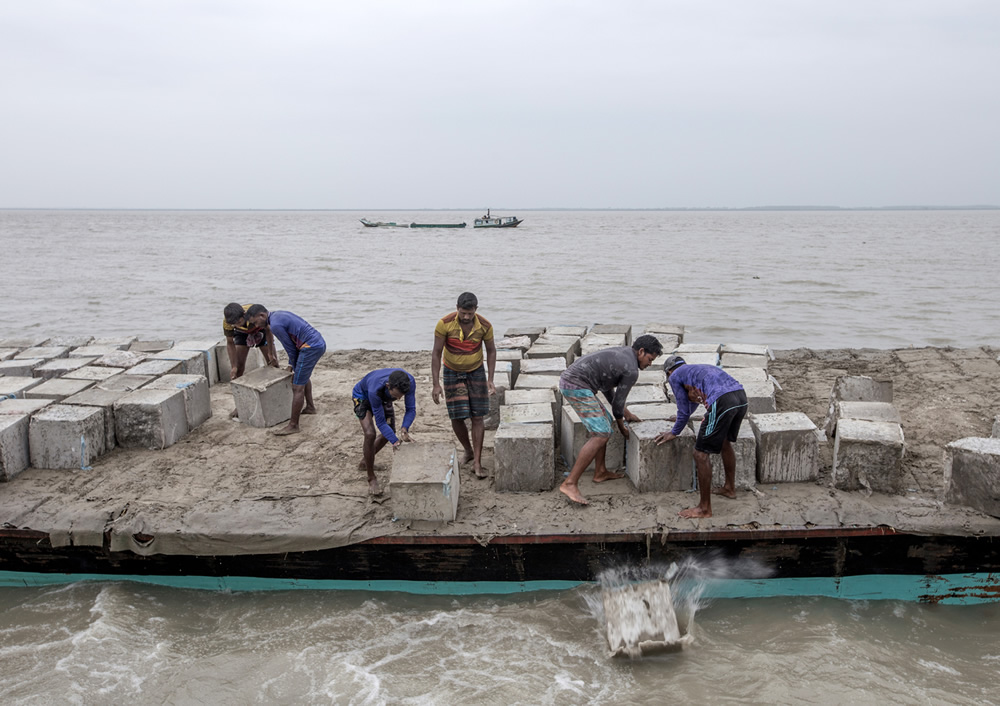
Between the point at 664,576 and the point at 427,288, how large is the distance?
21.1 meters

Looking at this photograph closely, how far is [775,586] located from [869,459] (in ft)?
4.25

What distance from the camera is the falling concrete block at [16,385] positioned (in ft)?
23.4

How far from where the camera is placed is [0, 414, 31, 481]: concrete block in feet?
19.9

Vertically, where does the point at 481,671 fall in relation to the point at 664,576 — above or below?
below

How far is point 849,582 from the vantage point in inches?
207

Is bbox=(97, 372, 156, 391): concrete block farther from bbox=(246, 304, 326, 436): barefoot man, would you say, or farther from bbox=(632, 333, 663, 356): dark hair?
→ bbox=(632, 333, 663, 356): dark hair

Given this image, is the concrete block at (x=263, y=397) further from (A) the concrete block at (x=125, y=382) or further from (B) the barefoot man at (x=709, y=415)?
(B) the barefoot man at (x=709, y=415)

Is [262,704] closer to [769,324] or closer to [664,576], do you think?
[664,576]

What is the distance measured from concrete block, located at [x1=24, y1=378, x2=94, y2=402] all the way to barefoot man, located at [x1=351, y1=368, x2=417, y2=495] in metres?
3.55

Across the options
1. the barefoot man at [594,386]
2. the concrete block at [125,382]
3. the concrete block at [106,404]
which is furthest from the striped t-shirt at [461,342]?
the concrete block at [125,382]

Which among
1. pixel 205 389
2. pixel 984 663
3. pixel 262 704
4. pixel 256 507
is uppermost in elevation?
pixel 205 389

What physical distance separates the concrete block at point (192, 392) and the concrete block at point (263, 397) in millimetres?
363

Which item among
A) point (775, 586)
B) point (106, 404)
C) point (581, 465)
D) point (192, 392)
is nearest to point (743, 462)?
point (775, 586)

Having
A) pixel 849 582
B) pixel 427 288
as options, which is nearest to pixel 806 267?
pixel 427 288
